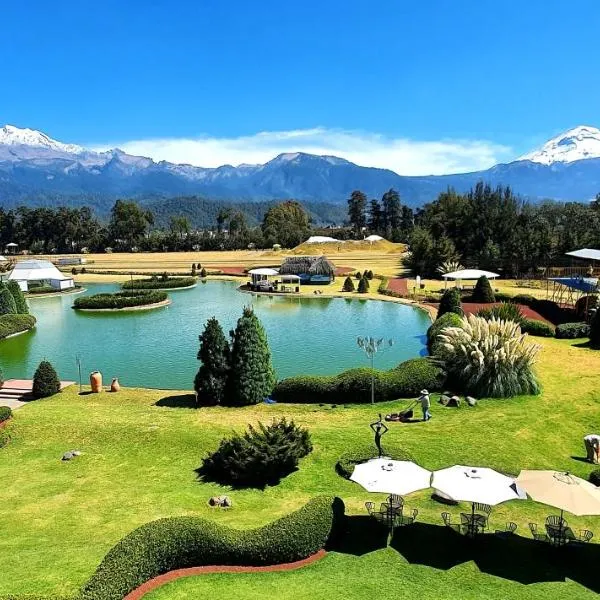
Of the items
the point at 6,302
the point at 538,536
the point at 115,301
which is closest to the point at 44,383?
the point at 538,536

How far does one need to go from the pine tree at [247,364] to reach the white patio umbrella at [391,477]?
8.98 m

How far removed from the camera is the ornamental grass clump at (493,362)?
21.8 m

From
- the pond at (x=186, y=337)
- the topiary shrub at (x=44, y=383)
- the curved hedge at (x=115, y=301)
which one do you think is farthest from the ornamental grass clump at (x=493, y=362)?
the curved hedge at (x=115, y=301)

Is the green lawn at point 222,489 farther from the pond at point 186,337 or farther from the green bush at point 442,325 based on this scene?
the green bush at point 442,325

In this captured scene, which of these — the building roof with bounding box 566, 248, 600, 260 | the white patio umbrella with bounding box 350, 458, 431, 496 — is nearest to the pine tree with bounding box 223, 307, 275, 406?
the white patio umbrella with bounding box 350, 458, 431, 496

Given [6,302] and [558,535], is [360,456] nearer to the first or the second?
[558,535]

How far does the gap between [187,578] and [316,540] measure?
2.70 m

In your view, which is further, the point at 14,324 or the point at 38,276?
the point at 38,276

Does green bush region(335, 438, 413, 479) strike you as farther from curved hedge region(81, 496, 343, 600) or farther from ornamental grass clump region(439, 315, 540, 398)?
ornamental grass clump region(439, 315, 540, 398)

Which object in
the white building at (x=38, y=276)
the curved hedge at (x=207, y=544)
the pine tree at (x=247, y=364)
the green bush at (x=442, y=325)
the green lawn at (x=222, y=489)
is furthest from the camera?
the white building at (x=38, y=276)

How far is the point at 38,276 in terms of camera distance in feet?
200

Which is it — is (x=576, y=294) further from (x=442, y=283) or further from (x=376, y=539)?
(x=376, y=539)

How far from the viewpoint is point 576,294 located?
47.5 meters

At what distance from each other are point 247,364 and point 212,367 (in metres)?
1.38
